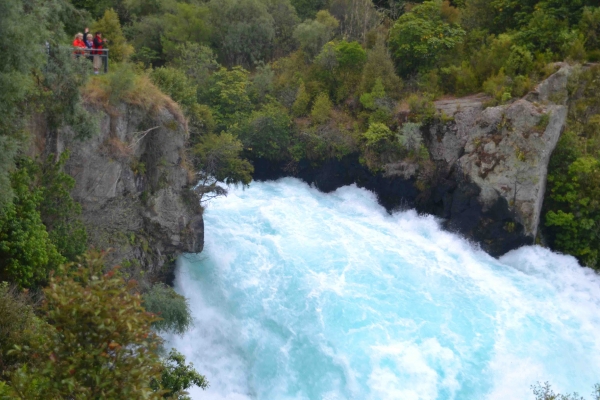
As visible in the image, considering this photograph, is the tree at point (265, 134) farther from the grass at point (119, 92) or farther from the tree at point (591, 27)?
the tree at point (591, 27)

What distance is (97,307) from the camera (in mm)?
7367

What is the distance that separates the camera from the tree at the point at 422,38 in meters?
27.2

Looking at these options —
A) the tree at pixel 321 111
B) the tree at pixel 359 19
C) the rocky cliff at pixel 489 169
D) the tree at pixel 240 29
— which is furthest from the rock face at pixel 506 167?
the tree at pixel 240 29

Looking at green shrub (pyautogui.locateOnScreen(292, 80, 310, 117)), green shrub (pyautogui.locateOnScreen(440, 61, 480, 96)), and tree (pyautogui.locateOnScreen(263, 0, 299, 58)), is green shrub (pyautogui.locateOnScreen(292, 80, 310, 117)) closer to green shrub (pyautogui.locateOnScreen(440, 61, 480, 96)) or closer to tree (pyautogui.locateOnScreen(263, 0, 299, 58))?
tree (pyautogui.locateOnScreen(263, 0, 299, 58))

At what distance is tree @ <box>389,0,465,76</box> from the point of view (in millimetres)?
27172

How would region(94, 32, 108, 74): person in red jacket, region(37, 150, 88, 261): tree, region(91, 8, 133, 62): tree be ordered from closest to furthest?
region(37, 150, 88, 261): tree < region(94, 32, 108, 74): person in red jacket < region(91, 8, 133, 62): tree

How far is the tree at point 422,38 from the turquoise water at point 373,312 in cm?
877

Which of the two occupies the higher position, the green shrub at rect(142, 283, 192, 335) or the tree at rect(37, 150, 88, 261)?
the tree at rect(37, 150, 88, 261)

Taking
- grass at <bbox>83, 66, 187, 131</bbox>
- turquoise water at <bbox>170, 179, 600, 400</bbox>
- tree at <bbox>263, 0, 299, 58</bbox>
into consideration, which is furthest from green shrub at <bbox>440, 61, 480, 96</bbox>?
grass at <bbox>83, 66, 187, 131</bbox>

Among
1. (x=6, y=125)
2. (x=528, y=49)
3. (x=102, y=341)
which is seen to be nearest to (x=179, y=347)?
(x=6, y=125)

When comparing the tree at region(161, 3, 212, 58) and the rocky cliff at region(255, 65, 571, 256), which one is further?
the tree at region(161, 3, 212, 58)

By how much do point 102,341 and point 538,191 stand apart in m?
18.8

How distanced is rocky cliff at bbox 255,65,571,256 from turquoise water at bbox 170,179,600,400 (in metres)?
0.95

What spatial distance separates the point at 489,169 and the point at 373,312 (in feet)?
27.3
